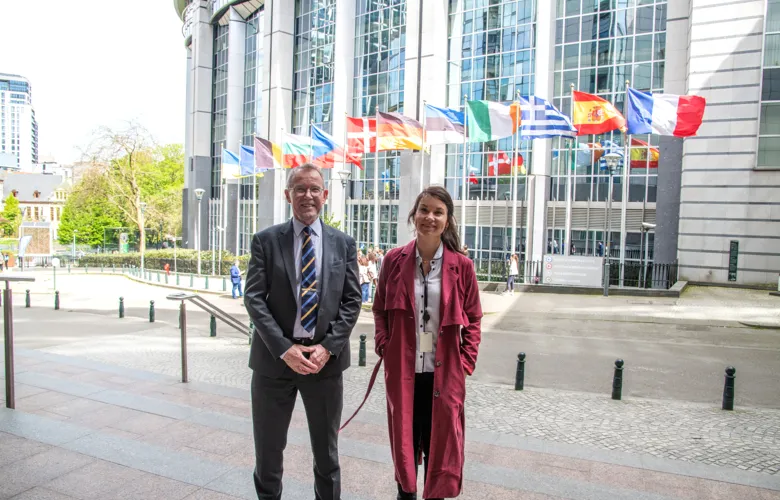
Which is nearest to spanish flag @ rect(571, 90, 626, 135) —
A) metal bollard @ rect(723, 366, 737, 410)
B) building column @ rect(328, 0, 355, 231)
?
metal bollard @ rect(723, 366, 737, 410)

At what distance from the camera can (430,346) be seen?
399 cm

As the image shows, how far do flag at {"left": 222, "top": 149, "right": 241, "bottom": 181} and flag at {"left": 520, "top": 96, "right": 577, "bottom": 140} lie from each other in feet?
66.4

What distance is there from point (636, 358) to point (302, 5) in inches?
1765

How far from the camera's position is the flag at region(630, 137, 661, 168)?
3034 cm

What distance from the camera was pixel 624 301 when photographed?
2066 cm

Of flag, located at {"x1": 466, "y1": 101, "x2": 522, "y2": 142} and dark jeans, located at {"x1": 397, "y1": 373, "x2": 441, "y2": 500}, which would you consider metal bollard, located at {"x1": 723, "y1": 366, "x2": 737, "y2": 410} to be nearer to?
dark jeans, located at {"x1": 397, "y1": 373, "x2": 441, "y2": 500}

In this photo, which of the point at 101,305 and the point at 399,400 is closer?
the point at 399,400

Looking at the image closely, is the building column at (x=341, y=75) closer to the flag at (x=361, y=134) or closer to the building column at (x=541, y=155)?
the flag at (x=361, y=134)

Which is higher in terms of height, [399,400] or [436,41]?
[436,41]

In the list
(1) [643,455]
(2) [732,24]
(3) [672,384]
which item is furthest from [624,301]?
(1) [643,455]

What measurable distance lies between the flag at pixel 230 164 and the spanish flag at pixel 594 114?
22.3m

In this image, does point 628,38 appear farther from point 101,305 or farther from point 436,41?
point 101,305

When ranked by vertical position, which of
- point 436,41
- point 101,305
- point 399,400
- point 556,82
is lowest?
point 101,305

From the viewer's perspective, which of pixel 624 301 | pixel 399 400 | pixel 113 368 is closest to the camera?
pixel 399 400
